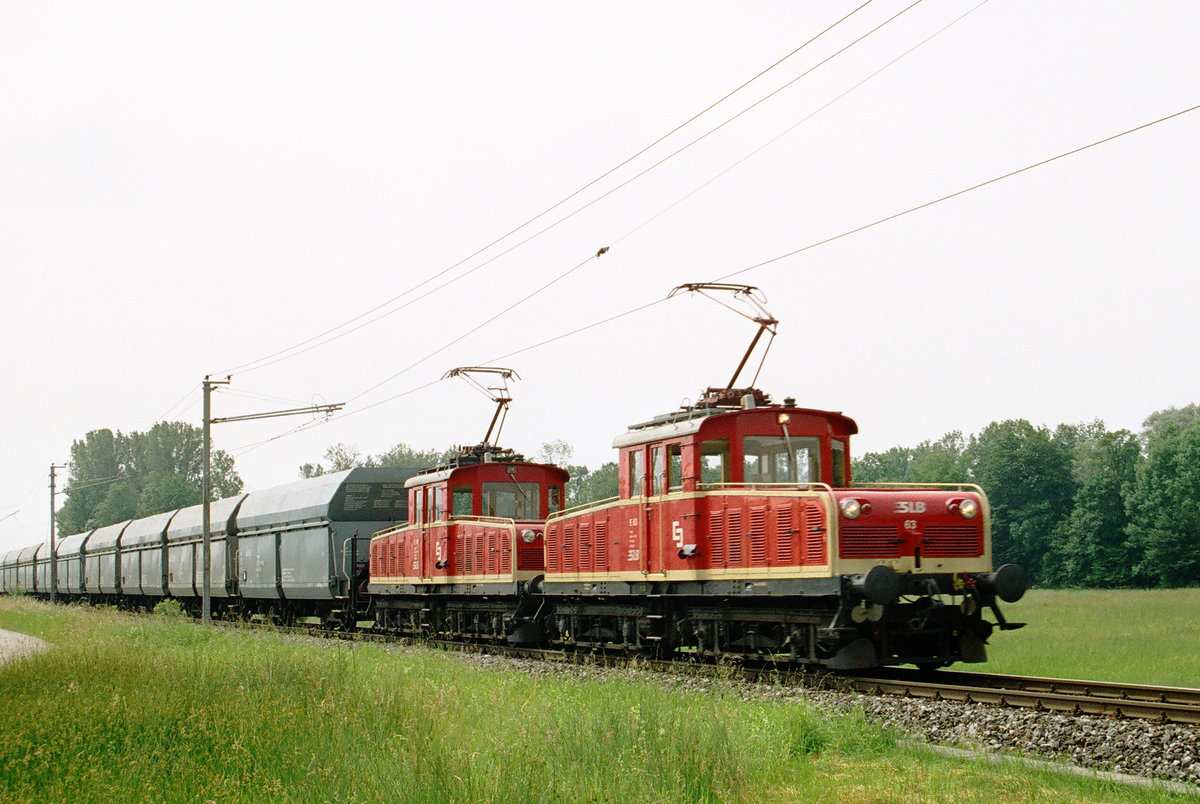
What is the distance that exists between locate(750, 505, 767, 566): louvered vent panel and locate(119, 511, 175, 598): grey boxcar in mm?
33971

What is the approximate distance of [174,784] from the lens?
897cm

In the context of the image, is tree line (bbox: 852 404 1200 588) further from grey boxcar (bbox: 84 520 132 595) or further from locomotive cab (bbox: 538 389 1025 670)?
locomotive cab (bbox: 538 389 1025 670)

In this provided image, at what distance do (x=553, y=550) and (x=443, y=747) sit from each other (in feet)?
37.7

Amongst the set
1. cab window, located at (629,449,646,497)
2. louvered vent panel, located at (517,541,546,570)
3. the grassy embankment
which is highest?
cab window, located at (629,449,646,497)

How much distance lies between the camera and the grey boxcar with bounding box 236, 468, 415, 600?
29.9 m

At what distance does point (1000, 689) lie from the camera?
13.5 m

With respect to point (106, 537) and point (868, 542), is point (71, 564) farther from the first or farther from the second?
point (868, 542)

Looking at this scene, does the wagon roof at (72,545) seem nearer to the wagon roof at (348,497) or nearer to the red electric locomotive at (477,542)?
the wagon roof at (348,497)

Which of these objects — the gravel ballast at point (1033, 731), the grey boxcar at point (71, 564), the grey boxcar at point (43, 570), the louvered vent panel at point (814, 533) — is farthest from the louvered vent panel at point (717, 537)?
the grey boxcar at point (43, 570)

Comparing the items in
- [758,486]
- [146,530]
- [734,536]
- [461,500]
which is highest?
[758,486]

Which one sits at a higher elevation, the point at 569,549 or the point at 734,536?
the point at 734,536

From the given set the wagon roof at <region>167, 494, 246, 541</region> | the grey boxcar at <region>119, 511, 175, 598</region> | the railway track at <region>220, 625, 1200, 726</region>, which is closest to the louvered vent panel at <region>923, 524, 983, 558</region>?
the railway track at <region>220, 625, 1200, 726</region>

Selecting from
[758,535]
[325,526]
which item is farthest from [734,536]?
[325,526]

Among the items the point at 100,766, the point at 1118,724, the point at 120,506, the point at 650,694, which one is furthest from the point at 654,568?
the point at 120,506
